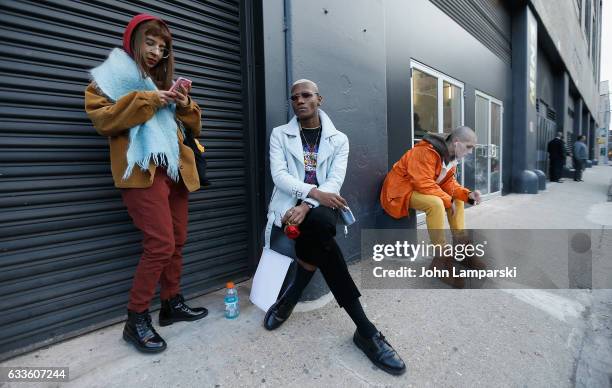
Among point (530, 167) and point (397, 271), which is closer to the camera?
point (397, 271)

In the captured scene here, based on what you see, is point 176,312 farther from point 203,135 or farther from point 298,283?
point 203,135

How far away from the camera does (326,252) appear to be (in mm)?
1873

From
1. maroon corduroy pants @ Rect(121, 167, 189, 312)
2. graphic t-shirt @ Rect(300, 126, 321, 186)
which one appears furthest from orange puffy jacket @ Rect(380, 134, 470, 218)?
maroon corduroy pants @ Rect(121, 167, 189, 312)

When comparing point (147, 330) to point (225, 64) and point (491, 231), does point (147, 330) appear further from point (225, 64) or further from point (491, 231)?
point (491, 231)

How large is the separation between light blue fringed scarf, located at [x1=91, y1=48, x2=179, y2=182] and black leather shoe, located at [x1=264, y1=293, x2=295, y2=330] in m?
1.12

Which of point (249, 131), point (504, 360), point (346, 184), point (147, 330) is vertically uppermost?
point (249, 131)

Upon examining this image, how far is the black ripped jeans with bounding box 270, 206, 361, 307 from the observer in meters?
1.86

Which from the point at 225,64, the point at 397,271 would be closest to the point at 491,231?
the point at 397,271

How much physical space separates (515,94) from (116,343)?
34.8ft

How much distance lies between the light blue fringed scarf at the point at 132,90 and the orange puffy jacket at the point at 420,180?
2131mm

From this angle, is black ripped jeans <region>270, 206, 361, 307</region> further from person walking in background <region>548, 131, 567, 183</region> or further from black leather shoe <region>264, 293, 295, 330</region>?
person walking in background <region>548, 131, 567, 183</region>

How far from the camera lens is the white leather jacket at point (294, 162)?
215 centimetres

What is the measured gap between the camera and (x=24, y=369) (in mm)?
1780

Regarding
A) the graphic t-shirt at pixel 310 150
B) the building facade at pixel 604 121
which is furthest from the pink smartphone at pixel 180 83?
the building facade at pixel 604 121
